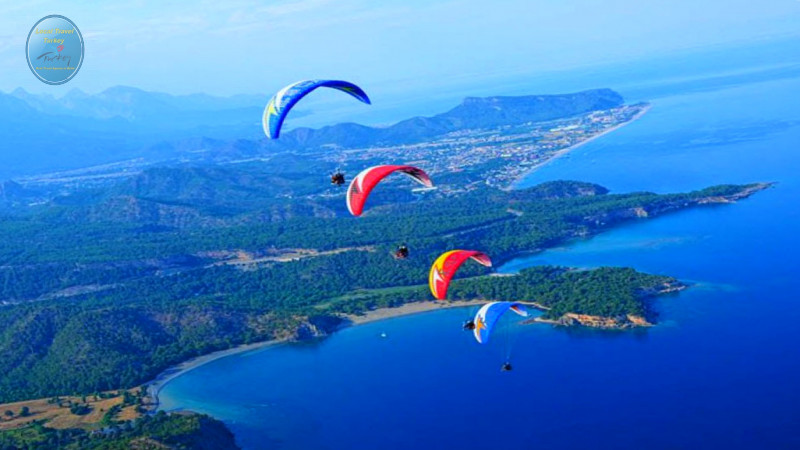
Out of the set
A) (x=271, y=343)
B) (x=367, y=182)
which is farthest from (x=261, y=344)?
(x=367, y=182)

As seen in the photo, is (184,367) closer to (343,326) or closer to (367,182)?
(343,326)

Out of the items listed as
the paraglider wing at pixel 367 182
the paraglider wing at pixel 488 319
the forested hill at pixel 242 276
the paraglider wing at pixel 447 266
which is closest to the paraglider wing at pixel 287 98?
the paraglider wing at pixel 367 182

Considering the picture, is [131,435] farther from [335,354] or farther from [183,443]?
[335,354]

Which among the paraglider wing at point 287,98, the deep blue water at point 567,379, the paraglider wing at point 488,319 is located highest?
the paraglider wing at point 287,98

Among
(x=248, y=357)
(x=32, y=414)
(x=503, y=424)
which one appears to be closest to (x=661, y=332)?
(x=503, y=424)

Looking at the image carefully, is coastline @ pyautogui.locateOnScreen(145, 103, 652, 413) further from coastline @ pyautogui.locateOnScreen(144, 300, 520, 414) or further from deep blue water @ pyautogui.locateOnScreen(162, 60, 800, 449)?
deep blue water @ pyautogui.locateOnScreen(162, 60, 800, 449)

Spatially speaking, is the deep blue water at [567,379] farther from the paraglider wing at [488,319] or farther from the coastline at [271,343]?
the paraglider wing at [488,319]
